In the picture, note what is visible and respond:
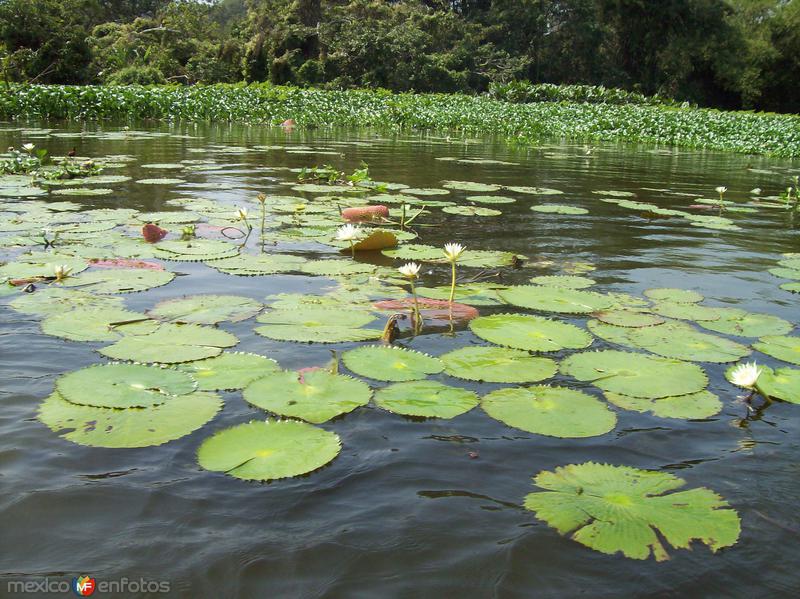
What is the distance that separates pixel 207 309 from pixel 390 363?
2.65ft

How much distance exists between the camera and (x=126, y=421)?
59.7 inches

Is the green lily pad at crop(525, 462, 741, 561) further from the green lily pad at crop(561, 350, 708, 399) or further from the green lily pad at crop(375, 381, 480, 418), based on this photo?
the green lily pad at crop(561, 350, 708, 399)

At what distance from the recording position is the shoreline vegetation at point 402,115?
13641 millimetres

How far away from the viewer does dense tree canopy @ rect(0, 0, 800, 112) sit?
21391 millimetres

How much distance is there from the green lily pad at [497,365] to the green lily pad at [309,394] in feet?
1.08

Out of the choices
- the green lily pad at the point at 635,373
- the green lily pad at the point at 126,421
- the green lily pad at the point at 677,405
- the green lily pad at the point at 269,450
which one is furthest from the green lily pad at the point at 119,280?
the green lily pad at the point at 677,405

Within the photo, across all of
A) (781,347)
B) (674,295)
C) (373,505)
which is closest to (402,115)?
(674,295)

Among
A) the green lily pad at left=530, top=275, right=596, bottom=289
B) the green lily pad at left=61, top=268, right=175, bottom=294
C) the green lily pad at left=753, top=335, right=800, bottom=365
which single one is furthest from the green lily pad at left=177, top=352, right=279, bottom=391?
the green lily pad at left=753, top=335, right=800, bottom=365

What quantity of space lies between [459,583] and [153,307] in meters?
1.69

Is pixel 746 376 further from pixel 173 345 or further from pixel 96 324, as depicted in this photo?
pixel 96 324

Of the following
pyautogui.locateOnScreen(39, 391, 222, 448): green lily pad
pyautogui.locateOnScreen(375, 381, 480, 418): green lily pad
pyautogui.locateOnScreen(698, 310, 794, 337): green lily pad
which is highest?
pyautogui.locateOnScreen(698, 310, 794, 337): green lily pad

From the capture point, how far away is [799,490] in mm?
1368

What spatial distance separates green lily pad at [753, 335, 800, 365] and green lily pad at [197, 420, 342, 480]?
1.54 meters

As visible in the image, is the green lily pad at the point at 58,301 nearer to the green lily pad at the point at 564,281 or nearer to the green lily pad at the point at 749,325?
the green lily pad at the point at 564,281
